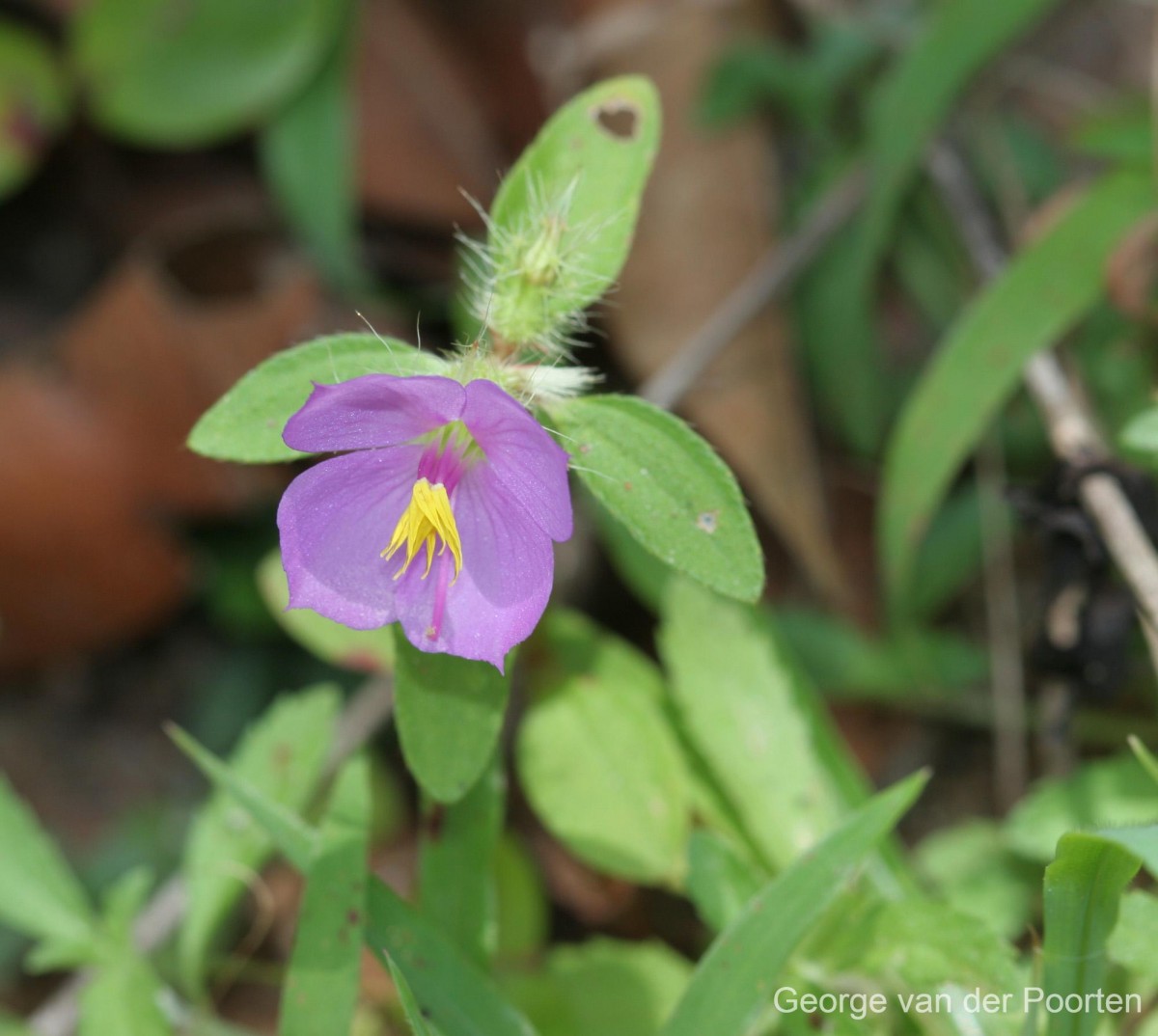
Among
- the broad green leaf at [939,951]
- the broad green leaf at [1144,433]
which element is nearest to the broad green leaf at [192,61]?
the broad green leaf at [1144,433]

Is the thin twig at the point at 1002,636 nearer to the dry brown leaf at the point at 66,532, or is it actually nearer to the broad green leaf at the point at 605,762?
the broad green leaf at the point at 605,762

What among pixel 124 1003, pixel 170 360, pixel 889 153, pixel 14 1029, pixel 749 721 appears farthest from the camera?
pixel 170 360

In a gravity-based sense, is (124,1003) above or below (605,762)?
below

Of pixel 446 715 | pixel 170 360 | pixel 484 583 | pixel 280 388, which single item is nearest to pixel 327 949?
pixel 446 715

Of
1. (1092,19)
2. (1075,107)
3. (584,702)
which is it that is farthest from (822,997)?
(1092,19)

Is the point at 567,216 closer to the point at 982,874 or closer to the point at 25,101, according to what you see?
the point at 982,874

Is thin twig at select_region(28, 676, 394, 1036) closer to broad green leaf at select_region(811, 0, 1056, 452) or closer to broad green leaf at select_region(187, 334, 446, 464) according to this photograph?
broad green leaf at select_region(187, 334, 446, 464)
